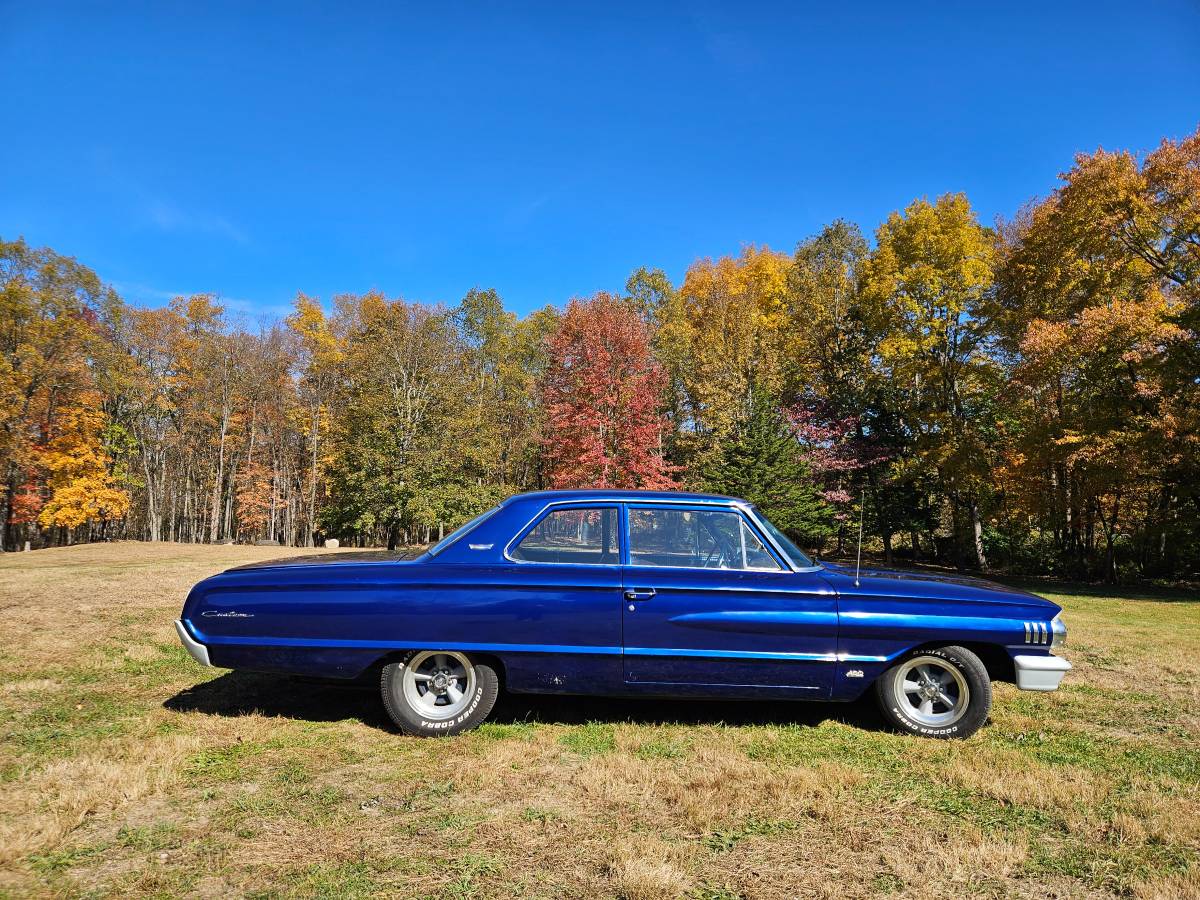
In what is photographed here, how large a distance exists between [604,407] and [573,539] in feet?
57.2

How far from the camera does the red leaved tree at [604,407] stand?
21000 mm

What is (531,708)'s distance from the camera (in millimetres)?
4590

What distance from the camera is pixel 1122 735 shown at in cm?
431

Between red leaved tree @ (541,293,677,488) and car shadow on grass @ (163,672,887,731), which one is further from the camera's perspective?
red leaved tree @ (541,293,677,488)

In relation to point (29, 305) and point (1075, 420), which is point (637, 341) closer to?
point (1075, 420)

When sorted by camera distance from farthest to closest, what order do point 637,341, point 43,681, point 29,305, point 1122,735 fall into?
point 29,305, point 637,341, point 43,681, point 1122,735

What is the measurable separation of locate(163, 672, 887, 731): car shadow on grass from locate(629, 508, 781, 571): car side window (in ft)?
3.27

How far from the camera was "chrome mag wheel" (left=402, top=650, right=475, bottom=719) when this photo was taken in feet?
13.4

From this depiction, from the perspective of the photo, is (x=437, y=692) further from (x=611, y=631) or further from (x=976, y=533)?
(x=976, y=533)

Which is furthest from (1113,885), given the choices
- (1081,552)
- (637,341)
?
(1081,552)

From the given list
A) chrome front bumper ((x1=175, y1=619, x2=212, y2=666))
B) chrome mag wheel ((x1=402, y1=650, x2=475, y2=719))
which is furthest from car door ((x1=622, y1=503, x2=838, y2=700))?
chrome front bumper ((x1=175, y1=619, x2=212, y2=666))

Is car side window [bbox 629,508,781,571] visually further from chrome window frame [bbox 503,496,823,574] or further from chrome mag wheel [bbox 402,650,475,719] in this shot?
chrome mag wheel [bbox 402,650,475,719]

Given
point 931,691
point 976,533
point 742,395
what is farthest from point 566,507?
point 976,533

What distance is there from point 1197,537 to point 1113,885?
2329 centimetres
